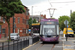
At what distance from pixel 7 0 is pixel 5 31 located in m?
28.0

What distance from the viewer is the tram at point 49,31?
2725cm

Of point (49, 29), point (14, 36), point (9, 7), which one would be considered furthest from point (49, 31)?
point (14, 36)

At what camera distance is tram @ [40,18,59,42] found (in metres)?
27.2

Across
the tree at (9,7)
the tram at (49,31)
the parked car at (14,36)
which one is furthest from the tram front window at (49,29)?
the parked car at (14,36)

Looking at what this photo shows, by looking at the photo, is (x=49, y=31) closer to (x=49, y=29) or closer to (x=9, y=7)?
(x=49, y=29)

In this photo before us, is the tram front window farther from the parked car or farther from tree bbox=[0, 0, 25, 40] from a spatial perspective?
the parked car

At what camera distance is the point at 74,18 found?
2623 inches

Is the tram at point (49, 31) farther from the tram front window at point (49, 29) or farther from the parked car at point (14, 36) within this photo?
the parked car at point (14, 36)

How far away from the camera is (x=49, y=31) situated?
1091 inches

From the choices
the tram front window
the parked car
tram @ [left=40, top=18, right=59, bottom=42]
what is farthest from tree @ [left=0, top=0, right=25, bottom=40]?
the tram front window

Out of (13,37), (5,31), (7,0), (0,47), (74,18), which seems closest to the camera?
(0,47)

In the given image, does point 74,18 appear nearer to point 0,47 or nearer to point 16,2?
point 16,2

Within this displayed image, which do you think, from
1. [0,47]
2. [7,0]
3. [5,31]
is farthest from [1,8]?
[5,31]

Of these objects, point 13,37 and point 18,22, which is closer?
point 13,37
